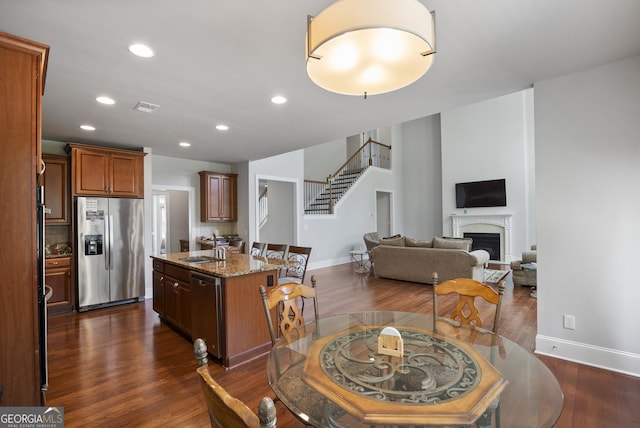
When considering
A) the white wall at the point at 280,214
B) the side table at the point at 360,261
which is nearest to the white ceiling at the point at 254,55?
the white wall at the point at 280,214

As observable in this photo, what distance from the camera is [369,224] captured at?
9281 millimetres

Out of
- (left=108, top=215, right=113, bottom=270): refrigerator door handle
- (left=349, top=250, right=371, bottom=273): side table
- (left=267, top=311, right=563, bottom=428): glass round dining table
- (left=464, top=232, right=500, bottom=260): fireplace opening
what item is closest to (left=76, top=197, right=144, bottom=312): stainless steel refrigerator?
(left=108, top=215, right=113, bottom=270): refrigerator door handle

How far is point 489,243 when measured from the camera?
8359 mm

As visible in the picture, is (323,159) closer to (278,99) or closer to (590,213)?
(278,99)

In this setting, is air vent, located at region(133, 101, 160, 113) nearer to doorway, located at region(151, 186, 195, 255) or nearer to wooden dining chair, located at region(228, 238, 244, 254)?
wooden dining chair, located at region(228, 238, 244, 254)

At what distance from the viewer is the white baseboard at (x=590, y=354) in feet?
8.18

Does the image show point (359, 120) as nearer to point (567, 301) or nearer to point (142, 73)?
point (142, 73)

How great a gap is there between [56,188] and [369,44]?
5029mm

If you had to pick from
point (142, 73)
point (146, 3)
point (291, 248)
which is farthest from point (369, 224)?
point (146, 3)

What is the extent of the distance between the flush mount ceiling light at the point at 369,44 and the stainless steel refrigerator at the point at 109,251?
4.47 m

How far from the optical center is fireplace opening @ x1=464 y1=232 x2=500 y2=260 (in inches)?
325

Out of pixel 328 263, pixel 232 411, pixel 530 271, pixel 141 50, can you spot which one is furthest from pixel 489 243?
pixel 232 411

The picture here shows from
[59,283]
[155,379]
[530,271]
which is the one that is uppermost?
[59,283]

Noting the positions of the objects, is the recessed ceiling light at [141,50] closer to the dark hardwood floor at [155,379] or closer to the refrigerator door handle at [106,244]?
the dark hardwood floor at [155,379]
